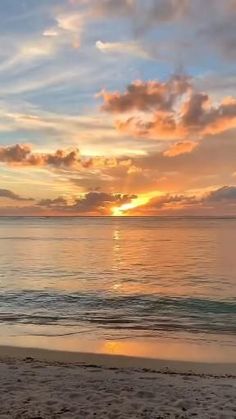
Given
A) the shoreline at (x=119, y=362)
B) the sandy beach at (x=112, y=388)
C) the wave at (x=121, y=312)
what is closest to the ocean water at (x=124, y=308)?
the wave at (x=121, y=312)

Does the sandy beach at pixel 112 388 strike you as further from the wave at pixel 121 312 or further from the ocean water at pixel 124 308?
the wave at pixel 121 312

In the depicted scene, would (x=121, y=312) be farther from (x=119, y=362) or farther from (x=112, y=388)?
(x=112, y=388)

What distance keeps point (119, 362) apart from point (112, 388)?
10.8 ft

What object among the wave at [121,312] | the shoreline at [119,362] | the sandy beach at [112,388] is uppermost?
the wave at [121,312]

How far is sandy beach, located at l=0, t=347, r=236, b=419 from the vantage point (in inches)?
333

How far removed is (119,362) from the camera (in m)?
13.1

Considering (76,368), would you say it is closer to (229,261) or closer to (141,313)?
Answer: (141,313)

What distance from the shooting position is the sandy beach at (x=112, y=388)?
8453 millimetres

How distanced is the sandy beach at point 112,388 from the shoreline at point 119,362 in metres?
0.03

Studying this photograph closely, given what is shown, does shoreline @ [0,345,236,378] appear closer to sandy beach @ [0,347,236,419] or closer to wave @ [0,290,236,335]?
sandy beach @ [0,347,236,419]

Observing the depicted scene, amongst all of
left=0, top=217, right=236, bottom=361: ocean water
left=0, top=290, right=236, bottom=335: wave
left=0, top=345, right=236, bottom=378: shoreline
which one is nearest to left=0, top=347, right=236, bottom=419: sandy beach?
left=0, top=345, right=236, bottom=378: shoreline

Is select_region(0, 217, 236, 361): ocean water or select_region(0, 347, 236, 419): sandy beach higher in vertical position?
select_region(0, 217, 236, 361): ocean water

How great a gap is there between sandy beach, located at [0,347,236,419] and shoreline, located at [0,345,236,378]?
3 cm

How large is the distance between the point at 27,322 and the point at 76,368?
7572mm
